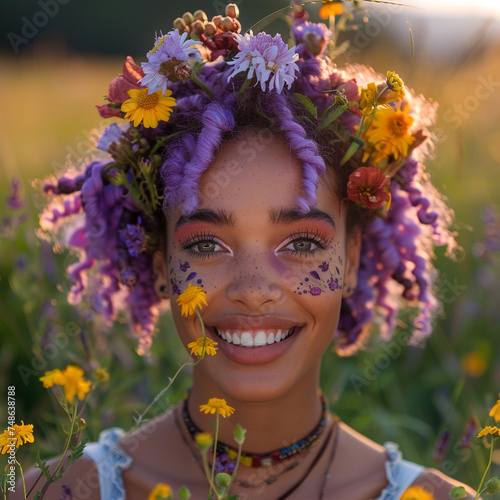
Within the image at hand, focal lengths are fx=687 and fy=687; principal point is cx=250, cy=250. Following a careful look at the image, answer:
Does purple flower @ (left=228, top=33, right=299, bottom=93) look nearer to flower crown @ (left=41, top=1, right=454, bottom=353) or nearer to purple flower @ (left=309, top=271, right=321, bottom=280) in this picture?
flower crown @ (left=41, top=1, right=454, bottom=353)

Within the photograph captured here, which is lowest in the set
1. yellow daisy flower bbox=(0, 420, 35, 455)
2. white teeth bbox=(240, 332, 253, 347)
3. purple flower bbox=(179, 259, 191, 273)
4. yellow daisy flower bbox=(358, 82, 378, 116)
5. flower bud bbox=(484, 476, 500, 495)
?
flower bud bbox=(484, 476, 500, 495)

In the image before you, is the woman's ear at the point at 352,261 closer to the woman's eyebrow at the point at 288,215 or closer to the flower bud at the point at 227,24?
the woman's eyebrow at the point at 288,215

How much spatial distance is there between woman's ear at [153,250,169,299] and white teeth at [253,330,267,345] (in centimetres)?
46

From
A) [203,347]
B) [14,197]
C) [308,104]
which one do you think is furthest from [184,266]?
[14,197]

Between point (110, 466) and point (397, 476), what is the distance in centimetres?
93

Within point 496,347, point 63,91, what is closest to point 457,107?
point 496,347

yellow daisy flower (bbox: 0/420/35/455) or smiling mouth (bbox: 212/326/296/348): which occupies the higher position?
smiling mouth (bbox: 212/326/296/348)

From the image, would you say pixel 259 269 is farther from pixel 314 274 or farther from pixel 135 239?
pixel 135 239

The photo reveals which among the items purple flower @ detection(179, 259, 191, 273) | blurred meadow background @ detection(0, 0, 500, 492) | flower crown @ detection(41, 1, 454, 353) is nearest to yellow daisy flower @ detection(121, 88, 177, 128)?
flower crown @ detection(41, 1, 454, 353)

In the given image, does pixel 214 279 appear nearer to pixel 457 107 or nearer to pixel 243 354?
pixel 243 354

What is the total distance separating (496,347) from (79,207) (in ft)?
7.96

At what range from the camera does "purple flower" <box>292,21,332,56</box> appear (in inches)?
85.2

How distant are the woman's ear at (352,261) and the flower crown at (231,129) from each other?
0.09 m

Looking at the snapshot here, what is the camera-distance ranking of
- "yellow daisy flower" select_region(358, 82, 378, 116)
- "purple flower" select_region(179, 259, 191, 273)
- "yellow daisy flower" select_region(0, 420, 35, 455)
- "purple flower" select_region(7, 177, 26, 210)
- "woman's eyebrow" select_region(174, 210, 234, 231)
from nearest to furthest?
1. "yellow daisy flower" select_region(0, 420, 35, 455)
2. "yellow daisy flower" select_region(358, 82, 378, 116)
3. "woman's eyebrow" select_region(174, 210, 234, 231)
4. "purple flower" select_region(179, 259, 191, 273)
5. "purple flower" select_region(7, 177, 26, 210)
